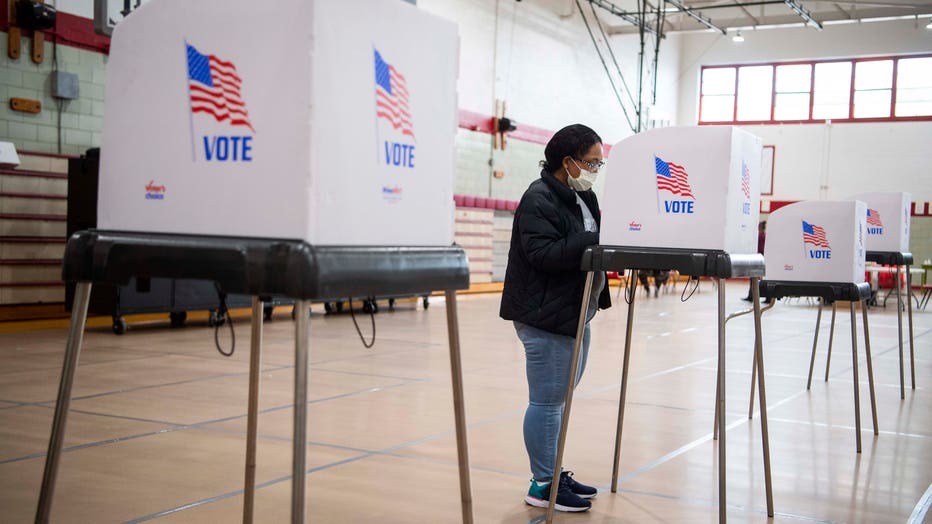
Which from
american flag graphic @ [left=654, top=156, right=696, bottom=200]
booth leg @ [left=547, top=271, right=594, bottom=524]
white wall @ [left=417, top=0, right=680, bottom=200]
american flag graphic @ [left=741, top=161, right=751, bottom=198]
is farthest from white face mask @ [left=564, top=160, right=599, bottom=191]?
white wall @ [left=417, top=0, right=680, bottom=200]

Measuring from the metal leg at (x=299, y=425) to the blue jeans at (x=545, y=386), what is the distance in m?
1.69

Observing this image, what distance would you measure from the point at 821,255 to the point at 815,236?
106 mm

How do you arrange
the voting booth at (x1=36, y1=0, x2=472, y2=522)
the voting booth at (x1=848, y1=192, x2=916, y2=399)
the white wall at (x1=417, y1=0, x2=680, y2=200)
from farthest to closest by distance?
1. the white wall at (x1=417, y1=0, x2=680, y2=200)
2. the voting booth at (x1=848, y1=192, x2=916, y2=399)
3. the voting booth at (x1=36, y1=0, x2=472, y2=522)

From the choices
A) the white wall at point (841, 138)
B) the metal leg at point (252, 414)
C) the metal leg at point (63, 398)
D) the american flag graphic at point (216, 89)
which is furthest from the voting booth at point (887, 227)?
the white wall at point (841, 138)

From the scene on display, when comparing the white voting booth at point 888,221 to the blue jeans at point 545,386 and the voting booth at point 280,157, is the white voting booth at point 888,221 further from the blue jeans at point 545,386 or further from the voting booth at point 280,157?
the voting booth at point 280,157

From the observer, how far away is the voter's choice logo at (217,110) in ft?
5.90

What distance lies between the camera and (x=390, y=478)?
3705mm

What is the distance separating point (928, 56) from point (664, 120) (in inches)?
254

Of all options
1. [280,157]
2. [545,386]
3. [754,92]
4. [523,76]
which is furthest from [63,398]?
[754,92]

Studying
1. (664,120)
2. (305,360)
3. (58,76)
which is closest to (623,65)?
(664,120)

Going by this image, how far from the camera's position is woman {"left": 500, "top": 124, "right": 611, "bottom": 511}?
3205mm

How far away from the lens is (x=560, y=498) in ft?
10.9

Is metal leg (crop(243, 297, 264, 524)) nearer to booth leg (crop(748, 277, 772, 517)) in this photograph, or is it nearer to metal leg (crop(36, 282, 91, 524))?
metal leg (crop(36, 282, 91, 524))

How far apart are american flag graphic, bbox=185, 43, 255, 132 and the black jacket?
1551mm
